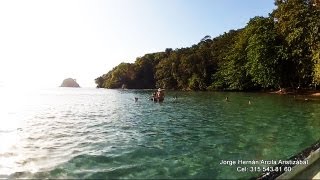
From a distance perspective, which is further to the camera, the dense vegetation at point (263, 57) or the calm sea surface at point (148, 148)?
the dense vegetation at point (263, 57)

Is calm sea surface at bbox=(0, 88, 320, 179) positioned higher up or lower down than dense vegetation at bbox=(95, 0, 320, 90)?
lower down

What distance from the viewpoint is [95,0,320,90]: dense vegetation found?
6462cm

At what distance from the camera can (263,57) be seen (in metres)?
74.8

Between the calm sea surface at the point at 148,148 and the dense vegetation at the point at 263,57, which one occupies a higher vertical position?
the dense vegetation at the point at 263,57

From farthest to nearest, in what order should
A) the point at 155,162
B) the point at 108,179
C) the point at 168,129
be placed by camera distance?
the point at 168,129 → the point at 155,162 → the point at 108,179

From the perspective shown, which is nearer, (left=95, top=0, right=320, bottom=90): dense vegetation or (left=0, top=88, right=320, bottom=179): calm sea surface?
(left=0, top=88, right=320, bottom=179): calm sea surface

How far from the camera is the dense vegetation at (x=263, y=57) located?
64.6m

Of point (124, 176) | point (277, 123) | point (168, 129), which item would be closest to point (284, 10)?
point (277, 123)

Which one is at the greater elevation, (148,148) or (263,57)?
(263,57)

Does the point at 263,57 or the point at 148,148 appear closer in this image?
the point at 148,148

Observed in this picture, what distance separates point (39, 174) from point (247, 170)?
770 centimetres

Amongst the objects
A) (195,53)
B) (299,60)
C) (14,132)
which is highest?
(195,53)

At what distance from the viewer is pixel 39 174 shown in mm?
12258

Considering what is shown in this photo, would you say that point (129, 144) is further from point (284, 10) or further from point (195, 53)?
point (195, 53)
